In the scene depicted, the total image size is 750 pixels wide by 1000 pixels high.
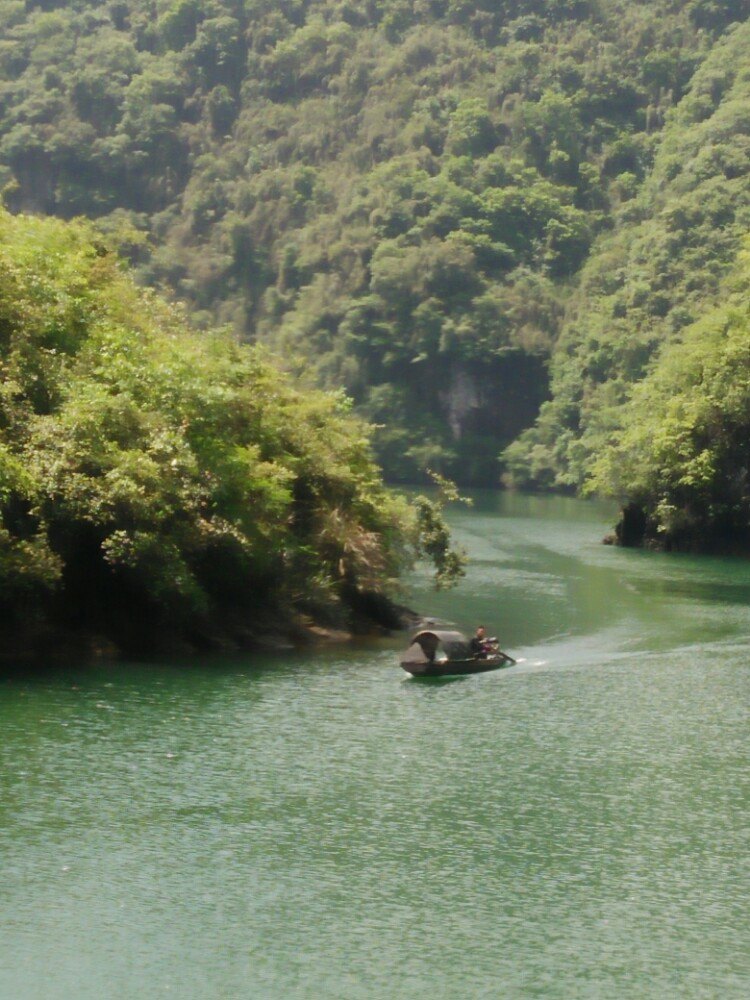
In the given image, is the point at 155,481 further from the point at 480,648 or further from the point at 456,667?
the point at 480,648

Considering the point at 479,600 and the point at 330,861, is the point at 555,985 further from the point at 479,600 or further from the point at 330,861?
the point at 479,600

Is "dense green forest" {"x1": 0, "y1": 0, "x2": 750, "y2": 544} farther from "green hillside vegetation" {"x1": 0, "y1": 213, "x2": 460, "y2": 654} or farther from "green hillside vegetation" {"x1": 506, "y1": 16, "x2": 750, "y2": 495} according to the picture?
"green hillside vegetation" {"x1": 0, "y1": 213, "x2": 460, "y2": 654}

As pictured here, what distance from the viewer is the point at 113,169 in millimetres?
183000

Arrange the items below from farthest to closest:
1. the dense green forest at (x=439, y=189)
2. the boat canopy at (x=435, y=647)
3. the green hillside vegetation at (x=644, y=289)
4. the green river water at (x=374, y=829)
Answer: the dense green forest at (x=439, y=189)
the green hillside vegetation at (x=644, y=289)
the boat canopy at (x=435, y=647)
the green river water at (x=374, y=829)

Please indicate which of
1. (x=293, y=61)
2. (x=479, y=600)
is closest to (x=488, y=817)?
(x=479, y=600)

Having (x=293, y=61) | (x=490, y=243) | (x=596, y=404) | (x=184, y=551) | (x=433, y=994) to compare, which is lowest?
(x=433, y=994)

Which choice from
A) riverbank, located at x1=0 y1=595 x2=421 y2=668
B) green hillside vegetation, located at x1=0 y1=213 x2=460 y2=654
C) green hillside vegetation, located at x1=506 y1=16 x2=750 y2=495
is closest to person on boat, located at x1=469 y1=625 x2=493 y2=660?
riverbank, located at x1=0 y1=595 x2=421 y2=668

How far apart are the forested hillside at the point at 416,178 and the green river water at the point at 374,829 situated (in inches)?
3848

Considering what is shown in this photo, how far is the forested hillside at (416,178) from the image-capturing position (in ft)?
495

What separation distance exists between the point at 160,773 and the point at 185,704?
5.88 metres

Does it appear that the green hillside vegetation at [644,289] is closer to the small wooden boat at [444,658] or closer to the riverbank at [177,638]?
the riverbank at [177,638]

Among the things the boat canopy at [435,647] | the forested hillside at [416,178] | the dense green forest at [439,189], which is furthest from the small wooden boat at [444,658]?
the forested hillside at [416,178]

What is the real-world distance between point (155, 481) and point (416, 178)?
134716 millimetres

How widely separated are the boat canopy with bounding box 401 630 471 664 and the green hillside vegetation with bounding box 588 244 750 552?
3632 cm
